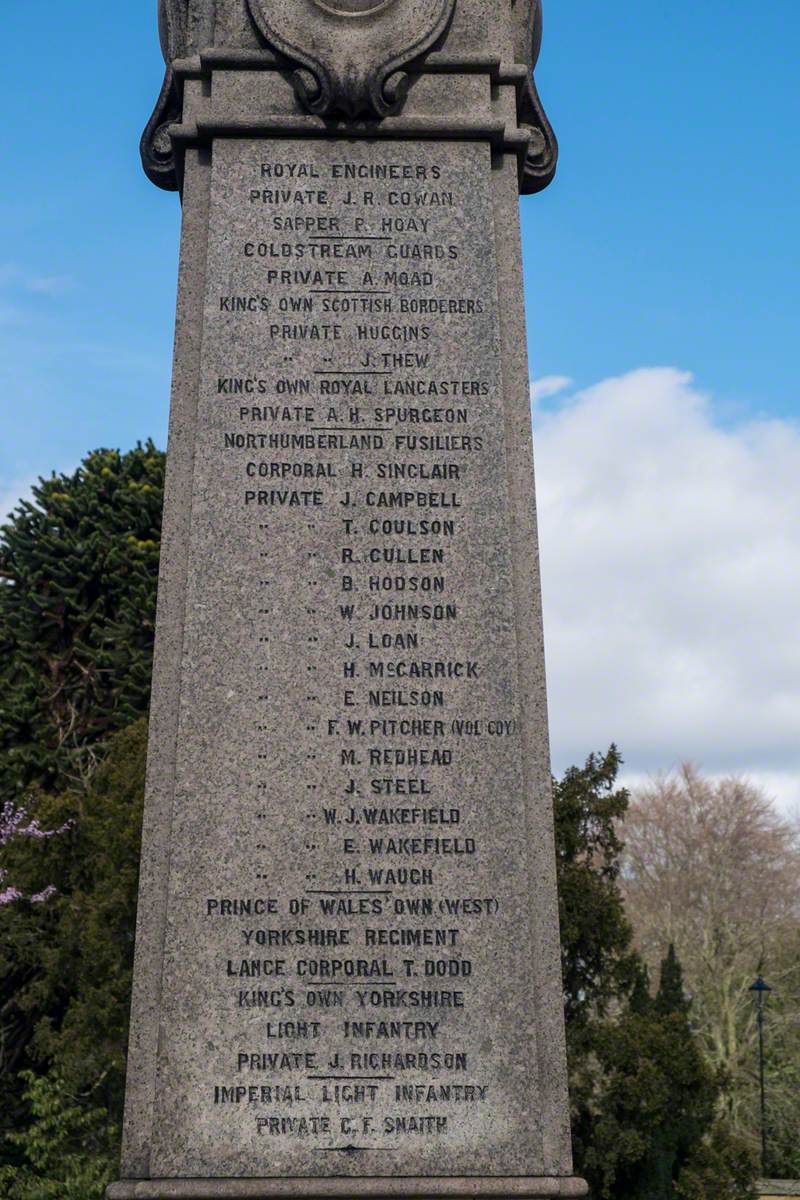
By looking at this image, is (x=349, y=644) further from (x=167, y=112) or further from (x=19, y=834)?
(x=19, y=834)

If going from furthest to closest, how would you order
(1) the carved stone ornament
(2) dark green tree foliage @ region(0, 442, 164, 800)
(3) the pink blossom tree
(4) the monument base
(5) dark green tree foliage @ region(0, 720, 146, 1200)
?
(2) dark green tree foliage @ region(0, 442, 164, 800) → (3) the pink blossom tree → (5) dark green tree foliage @ region(0, 720, 146, 1200) → (1) the carved stone ornament → (4) the monument base

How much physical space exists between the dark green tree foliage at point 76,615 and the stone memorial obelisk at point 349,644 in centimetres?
1961

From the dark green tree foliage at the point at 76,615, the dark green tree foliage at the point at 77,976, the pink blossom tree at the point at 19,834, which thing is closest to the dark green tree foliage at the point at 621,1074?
the dark green tree foliage at the point at 77,976

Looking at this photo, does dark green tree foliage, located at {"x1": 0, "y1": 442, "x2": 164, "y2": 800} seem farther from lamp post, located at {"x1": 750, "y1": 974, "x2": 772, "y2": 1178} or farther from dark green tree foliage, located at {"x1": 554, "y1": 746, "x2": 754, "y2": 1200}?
lamp post, located at {"x1": 750, "y1": 974, "x2": 772, "y2": 1178}

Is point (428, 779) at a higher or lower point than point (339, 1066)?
higher

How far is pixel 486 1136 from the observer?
5703 millimetres

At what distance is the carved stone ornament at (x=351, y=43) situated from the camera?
6.98 meters

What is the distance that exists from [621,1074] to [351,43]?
14133mm

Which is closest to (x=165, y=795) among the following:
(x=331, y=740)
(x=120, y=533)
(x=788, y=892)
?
(x=331, y=740)

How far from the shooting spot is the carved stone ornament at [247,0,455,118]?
6.98 m

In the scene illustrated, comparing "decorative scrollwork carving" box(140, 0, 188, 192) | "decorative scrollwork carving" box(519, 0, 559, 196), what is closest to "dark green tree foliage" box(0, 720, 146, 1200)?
"decorative scrollwork carving" box(140, 0, 188, 192)

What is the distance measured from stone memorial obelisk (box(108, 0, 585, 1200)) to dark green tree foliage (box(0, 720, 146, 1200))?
12.0 meters

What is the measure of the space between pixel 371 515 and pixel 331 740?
42.3 inches

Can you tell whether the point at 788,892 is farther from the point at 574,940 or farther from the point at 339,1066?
the point at 339,1066
